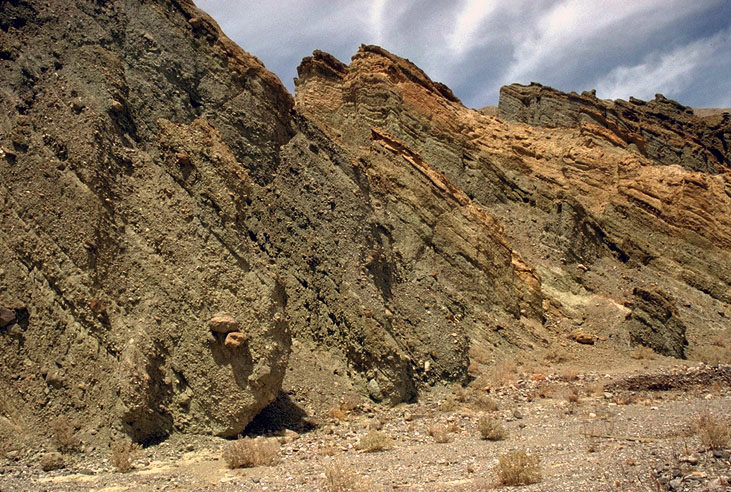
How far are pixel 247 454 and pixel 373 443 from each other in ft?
6.31

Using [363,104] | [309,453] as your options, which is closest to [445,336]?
[309,453]

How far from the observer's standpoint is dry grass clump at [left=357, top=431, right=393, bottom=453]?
861cm

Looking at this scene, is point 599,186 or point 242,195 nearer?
point 242,195

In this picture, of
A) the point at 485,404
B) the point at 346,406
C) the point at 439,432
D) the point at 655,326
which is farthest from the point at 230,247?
the point at 655,326

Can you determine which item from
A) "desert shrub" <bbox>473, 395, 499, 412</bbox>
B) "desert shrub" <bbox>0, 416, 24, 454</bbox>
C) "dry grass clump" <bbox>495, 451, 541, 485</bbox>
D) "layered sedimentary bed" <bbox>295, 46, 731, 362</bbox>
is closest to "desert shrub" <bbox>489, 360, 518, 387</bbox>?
"desert shrub" <bbox>473, 395, 499, 412</bbox>

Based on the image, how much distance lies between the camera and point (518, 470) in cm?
641

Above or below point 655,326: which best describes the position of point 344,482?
below

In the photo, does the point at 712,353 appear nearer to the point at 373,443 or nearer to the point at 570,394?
the point at 570,394

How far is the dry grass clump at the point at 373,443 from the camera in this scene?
8609 millimetres

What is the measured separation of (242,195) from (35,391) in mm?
5408

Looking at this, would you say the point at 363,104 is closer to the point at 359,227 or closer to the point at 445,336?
the point at 359,227

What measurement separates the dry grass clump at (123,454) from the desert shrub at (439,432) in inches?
175

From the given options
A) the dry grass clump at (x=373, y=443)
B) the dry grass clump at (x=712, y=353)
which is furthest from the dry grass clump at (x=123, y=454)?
the dry grass clump at (x=712, y=353)

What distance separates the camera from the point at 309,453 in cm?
838
